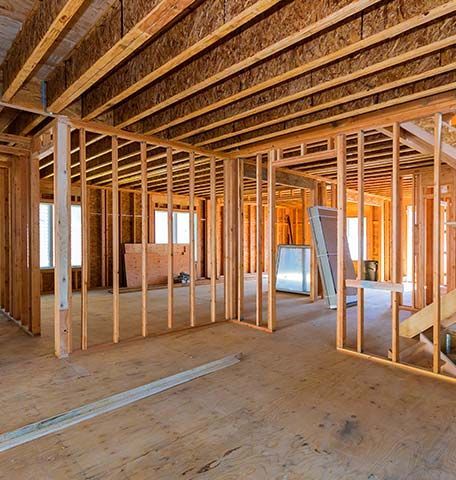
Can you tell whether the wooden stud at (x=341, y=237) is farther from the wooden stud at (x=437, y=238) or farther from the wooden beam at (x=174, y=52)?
the wooden beam at (x=174, y=52)

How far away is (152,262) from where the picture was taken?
902 cm

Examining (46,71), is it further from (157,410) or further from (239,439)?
Answer: (239,439)

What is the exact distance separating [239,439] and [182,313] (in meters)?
3.53

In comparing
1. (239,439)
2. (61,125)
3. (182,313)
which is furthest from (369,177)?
(239,439)

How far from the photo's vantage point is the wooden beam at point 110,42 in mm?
2055

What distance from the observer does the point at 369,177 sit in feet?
23.6

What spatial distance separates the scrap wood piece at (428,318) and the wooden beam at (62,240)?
3.54m

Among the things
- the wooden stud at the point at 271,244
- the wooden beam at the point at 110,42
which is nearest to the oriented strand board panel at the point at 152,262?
the wooden stud at the point at 271,244

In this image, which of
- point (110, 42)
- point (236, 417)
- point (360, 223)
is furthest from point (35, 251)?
point (360, 223)

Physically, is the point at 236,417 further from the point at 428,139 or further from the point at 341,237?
the point at 428,139

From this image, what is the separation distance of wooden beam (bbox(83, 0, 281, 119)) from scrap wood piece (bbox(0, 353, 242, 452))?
253 centimetres

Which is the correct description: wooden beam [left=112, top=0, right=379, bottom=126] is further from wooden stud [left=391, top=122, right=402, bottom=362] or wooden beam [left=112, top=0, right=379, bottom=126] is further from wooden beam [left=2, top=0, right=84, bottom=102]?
wooden stud [left=391, top=122, right=402, bottom=362]

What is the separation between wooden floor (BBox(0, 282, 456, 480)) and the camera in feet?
6.06

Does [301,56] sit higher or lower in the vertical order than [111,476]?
higher
